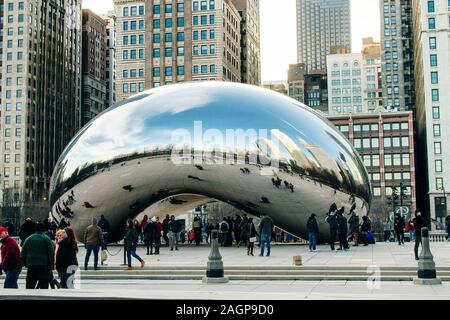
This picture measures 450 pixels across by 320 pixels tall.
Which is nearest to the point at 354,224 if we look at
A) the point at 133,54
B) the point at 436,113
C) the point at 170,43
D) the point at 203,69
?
the point at 436,113

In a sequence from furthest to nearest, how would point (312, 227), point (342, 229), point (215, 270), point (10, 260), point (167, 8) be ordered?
1. point (167, 8)
2. point (342, 229)
3. point (312, 227)
4. point (215, 270)
5. point (10, 260)

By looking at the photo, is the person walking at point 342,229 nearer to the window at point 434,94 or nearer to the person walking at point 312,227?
the person walking at point 312,227

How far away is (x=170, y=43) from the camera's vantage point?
100 meters

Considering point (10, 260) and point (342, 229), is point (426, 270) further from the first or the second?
point (10, 260)

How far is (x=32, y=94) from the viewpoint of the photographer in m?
116

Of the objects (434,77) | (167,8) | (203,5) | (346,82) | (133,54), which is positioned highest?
(346,82)

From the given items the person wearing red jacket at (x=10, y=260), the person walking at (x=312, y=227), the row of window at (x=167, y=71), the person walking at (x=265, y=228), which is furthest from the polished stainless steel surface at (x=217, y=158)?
the row of window at (x=167, y=71)

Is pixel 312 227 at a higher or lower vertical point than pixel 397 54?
lower

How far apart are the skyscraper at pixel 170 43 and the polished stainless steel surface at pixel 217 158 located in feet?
248

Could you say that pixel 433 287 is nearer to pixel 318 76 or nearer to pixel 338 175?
pixel 338 175

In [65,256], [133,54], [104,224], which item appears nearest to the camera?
[65,256]

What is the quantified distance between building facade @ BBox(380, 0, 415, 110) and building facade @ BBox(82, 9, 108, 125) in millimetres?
65979

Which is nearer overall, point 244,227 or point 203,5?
point 244,227

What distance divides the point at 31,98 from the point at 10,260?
4356 inches
